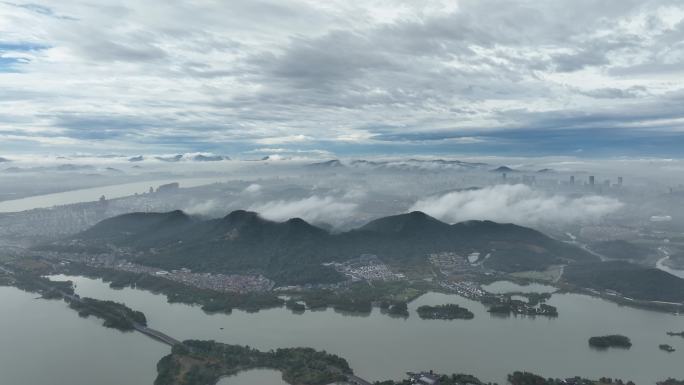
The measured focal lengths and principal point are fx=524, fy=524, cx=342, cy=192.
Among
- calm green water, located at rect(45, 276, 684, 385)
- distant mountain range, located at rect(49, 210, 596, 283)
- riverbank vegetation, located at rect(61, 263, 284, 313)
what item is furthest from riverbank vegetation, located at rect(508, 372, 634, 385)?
distant mountain range, located at rect(49, 210, 596, 283)

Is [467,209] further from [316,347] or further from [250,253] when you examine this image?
[316,347]

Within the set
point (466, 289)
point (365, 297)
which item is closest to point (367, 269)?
point (365, 297)

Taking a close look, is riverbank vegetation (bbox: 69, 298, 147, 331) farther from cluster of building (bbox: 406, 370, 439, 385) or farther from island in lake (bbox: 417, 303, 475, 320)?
island in lake (bbox: 417, 303, 475, 320)

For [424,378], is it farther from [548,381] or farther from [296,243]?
[296,243]

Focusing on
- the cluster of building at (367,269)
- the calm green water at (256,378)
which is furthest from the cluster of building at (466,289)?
the calm green water at (256,378)

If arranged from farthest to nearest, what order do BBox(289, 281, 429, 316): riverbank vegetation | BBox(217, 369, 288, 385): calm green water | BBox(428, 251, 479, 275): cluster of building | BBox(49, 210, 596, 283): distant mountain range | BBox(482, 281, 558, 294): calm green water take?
BBox(49, 210, 596, 283): distant mountain range < BBox(428, 251, 479, 275): cluster of building < BBox(482, 281, 558, 294): calm green water < BBox(289, 281, 429, 316): riverbank vegetation < BBox(217, 369, 288, 385): calm green water

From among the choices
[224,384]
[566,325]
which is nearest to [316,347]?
[224,384]

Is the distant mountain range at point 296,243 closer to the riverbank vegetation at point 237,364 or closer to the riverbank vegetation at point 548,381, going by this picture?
the riverbank vegetation at point 237,364
